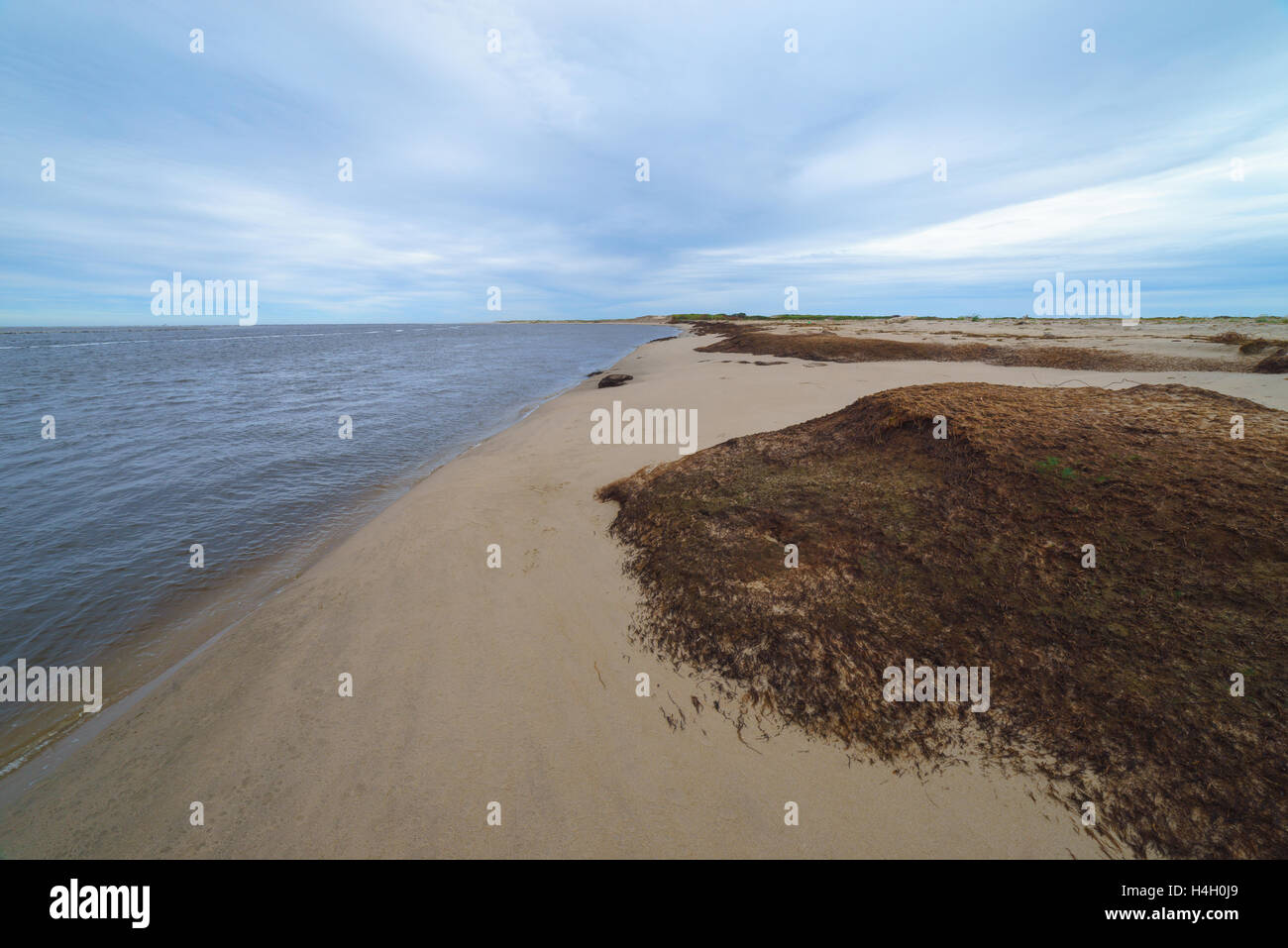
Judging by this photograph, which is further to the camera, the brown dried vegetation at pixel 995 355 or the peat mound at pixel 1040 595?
the brown dried vegetation at pixel 995 355

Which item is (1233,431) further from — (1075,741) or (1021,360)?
(1021,360)

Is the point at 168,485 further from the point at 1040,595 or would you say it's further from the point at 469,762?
the point at 1040,595

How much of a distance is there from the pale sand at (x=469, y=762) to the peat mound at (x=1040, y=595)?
1.24 feet

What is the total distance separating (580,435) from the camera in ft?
41.6

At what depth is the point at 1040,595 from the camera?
4.00 m

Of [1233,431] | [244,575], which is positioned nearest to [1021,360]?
[1233,431]

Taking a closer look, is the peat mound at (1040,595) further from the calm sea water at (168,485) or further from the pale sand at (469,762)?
the calm sea water at (168,485)

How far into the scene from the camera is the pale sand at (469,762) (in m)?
2.98

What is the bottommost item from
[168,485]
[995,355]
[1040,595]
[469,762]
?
[469,762]

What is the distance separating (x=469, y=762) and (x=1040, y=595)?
4.97m

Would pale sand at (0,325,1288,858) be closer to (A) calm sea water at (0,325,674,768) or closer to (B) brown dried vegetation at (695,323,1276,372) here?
(A) calm sea water at (0,325,674,768)

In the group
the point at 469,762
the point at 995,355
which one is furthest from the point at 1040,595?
the point at 995,355

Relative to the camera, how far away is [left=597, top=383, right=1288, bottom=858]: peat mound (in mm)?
2857

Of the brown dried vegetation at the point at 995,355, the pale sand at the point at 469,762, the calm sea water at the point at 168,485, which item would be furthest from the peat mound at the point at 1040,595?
the brown dried vegetation at the point at 995,355
